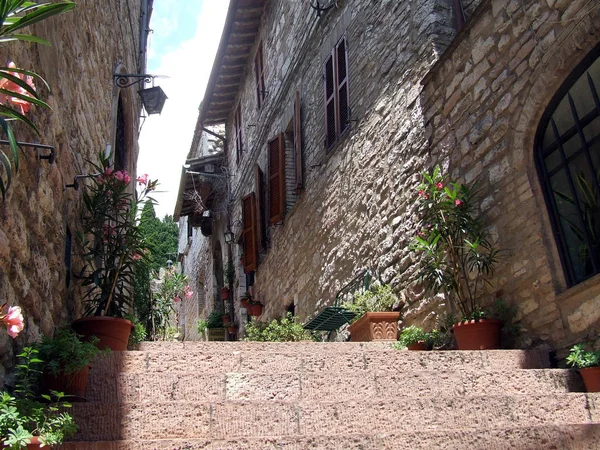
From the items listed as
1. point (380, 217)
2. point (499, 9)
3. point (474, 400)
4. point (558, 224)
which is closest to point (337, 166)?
point (380, 217)

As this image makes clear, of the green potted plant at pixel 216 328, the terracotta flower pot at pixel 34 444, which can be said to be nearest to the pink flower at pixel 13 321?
Answer: the terracotta flower pot at pixel 34 444

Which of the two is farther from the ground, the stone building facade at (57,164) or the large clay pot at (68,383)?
the stone building facade at (57,164)

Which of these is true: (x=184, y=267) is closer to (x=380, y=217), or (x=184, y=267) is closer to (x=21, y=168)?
(x=380, y=217)

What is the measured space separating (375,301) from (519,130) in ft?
7.39

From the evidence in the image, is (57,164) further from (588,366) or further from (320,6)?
(320,6)

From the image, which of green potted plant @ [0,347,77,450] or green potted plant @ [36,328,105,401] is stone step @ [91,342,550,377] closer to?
green potted plant @ [36,328,105,401]

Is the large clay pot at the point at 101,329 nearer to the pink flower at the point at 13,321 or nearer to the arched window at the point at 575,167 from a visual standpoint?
the pink flower at the point at 13,321

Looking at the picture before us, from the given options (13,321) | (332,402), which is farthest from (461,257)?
(13,321)

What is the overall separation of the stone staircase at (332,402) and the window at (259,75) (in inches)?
340

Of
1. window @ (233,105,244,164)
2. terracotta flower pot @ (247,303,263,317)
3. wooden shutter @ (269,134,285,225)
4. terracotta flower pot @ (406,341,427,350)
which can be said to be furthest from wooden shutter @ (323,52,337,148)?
window @ (233,105,244,164)

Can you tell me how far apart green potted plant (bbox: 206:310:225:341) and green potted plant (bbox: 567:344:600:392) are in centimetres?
1119

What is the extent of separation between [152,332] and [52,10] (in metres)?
6.16

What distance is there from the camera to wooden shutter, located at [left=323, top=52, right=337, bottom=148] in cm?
843

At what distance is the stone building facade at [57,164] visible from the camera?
3.26 m
